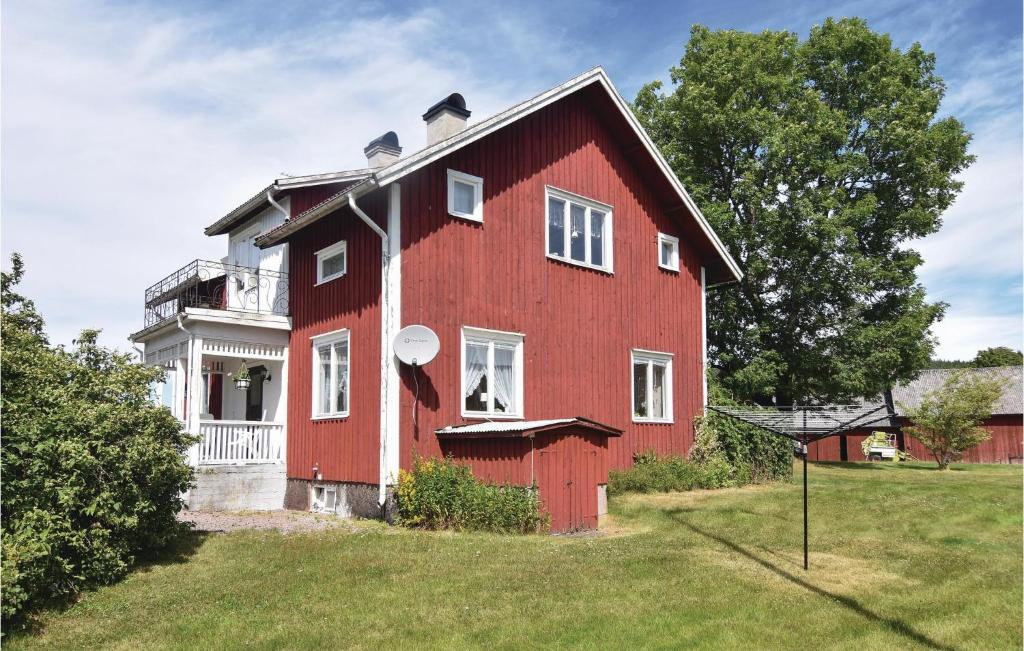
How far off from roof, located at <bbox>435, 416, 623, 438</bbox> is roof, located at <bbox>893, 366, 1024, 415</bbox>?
89.4 feet

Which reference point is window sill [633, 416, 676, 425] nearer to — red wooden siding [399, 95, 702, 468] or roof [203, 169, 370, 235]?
red wooden siding [399, 95, 702, 468]

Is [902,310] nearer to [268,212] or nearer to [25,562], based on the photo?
[268,212]

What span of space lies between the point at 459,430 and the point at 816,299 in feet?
58.4

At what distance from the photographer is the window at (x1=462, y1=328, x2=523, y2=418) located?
14992 millimetres

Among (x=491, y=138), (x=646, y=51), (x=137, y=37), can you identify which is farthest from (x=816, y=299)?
(x=137, y=37)

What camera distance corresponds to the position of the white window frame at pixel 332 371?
1509 cm

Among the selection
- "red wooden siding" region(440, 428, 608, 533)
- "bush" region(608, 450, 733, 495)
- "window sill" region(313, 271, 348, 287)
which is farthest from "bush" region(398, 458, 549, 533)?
"bush" region(608, 450, 733, 495)

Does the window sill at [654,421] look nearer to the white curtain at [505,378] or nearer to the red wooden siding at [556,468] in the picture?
the white curtain at [505,378]

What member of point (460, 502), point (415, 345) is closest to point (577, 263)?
point (415, 345)

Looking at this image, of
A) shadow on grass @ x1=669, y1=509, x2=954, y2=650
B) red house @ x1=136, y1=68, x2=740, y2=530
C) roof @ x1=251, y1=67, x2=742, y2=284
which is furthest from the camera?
red house @ x1=136, y1=68, x2=740, y2=530

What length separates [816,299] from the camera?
27.1 metres

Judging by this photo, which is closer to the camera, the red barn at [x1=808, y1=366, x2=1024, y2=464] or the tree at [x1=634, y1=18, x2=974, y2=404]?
the tree at [x1=634, y1=18, x2=974, y2=404]

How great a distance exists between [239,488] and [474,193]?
7.58 meters

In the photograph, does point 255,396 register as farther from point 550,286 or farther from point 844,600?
point 844,600
